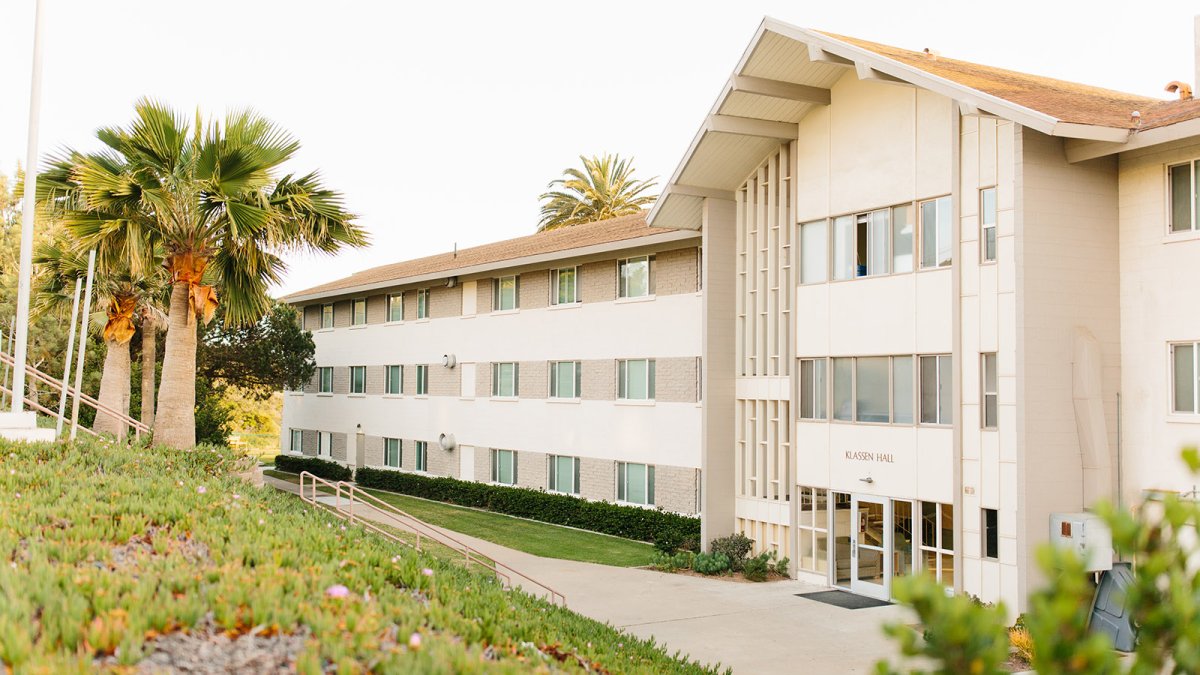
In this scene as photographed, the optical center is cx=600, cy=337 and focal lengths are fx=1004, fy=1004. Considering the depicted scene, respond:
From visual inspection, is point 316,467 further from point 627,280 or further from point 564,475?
point 627,280

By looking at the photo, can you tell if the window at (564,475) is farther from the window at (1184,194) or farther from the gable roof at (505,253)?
the window at (1184,194)

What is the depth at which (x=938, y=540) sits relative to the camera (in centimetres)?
1791

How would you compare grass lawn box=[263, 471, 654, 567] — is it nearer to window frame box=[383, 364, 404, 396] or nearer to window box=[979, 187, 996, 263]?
window frame box=[383, 364, 404, 396]

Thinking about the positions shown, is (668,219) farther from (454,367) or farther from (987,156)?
(454,367)

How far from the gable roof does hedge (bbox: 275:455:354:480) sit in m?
7.21

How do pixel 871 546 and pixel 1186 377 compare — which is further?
pixel 871 546

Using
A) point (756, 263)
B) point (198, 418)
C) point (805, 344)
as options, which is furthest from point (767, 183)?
point (198, 418)

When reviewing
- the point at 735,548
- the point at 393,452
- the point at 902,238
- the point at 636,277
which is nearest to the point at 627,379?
the point at 636,277

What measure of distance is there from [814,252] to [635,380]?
8.55 metres

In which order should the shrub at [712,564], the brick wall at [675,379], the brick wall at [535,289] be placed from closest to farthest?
the shrub at [712,564] < the brick wall at [675,379] < the brick wall at [535,289]

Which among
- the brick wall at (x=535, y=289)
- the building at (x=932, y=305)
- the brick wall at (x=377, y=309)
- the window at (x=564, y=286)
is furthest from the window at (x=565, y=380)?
the brick wall at (x=377, y=309)

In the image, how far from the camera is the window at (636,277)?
2748cm

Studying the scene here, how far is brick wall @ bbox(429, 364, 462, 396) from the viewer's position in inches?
1415

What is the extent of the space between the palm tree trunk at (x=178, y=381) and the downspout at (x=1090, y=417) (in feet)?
50.1
